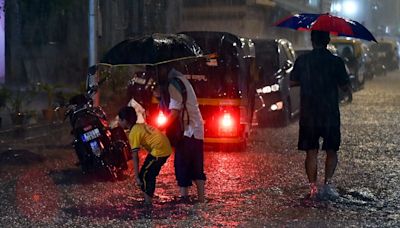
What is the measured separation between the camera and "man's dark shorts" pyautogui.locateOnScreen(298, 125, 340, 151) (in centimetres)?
878

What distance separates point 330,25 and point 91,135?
3.20 m

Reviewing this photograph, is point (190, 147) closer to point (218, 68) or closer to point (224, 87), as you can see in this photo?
point (224, 87)

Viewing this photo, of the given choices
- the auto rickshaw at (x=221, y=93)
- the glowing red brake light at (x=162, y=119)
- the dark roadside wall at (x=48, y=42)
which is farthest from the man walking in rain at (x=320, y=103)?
the dark roadside wall at (x=48, y=42)

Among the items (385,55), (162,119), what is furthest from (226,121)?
(385,55)

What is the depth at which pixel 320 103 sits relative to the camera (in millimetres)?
8711

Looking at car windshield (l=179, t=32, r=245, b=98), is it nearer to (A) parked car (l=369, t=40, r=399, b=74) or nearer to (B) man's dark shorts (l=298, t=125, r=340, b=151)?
(B) man's dark shorts (l=298, t=125, r=340, b=151)

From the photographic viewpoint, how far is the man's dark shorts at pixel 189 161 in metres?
8.31

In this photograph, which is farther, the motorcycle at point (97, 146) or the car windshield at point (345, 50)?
the car windshield at point (345, 50)

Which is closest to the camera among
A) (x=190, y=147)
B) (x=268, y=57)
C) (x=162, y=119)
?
(x=190, y=147)

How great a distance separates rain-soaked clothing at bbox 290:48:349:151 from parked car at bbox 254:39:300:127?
21.7 ft

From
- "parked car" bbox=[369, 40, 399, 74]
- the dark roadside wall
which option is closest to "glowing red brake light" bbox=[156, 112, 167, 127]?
the dark roadside wall

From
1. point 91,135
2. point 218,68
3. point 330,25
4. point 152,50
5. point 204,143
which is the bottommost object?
point 204,143

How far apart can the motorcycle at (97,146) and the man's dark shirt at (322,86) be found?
7.97ft

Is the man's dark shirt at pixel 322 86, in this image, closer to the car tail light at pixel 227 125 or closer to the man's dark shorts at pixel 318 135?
the man's dark shorts at pixel 318 135
